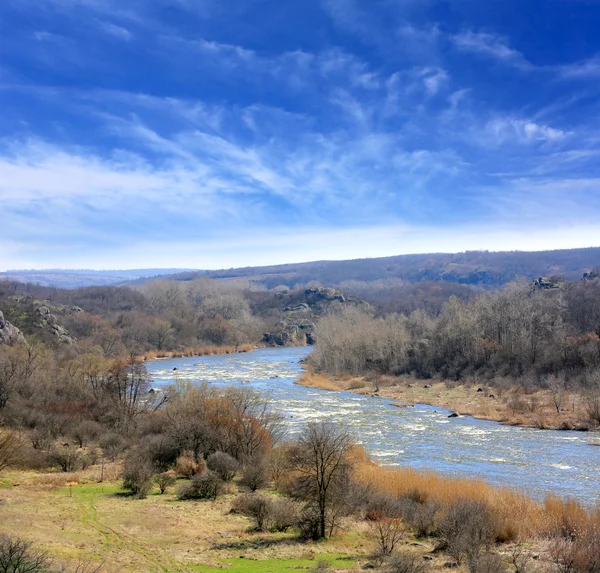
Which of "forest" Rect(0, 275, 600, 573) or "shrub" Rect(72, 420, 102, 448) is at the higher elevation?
"forest" Rect(0, 275, 600, 573)

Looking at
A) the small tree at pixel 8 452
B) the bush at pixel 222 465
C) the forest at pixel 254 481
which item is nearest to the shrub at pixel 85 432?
→ the forest at pixel 254 481

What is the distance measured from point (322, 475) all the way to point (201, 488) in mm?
8563

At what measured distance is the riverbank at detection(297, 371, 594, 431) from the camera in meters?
44.3

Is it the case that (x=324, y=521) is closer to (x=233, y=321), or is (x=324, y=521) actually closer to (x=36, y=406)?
(x=36, y=406)

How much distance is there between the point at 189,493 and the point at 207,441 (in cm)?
570

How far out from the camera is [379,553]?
16672 mm

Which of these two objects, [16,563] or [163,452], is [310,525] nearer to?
[16,563]

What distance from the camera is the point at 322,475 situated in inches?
749

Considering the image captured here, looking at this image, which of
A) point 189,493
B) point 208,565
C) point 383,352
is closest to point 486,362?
point 383,352

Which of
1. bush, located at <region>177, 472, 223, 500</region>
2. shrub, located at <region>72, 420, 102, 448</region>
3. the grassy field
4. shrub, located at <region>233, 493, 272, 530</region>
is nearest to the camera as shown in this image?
the grassy field

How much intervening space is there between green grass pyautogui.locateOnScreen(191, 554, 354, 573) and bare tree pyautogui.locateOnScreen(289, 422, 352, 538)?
2.34m

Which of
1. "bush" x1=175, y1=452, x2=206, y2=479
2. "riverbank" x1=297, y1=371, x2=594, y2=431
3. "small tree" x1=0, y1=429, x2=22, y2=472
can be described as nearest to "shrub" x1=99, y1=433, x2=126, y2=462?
"bush" x1=175, y1=452, x2=206, y2=479

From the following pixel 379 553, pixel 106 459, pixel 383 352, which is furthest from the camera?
pixel 383 352

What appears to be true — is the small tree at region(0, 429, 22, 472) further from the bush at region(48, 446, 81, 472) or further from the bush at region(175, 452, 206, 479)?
the bush at region(175, 452, 206, 479)
